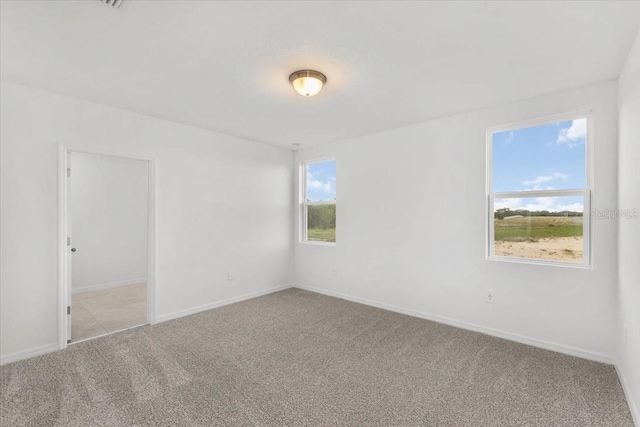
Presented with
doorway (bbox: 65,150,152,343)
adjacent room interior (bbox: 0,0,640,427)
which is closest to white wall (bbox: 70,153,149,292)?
doorway (bbox: 65,150,152,343)

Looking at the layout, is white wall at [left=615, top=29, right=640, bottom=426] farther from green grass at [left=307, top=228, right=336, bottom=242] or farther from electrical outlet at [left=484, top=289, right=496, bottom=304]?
green grass at [left=307, top=228, right=336, bottom=242]

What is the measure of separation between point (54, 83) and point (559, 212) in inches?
192

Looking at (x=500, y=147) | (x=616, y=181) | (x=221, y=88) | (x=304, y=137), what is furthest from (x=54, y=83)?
(x=616, y=181)

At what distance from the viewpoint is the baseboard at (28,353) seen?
99.7 inches

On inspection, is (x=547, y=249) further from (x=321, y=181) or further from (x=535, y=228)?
(x=321, y=181)

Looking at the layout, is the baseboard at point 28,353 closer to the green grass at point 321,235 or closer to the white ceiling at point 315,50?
the white ceiling at point 315,50

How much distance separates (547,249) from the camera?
2.91 meters

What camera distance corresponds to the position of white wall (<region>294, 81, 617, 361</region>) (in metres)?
2.57

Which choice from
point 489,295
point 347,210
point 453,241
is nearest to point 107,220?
point 347,210

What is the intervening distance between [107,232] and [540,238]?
6546mm

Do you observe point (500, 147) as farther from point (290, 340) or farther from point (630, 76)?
point (290, 340)

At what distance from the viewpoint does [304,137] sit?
4398 millimetres

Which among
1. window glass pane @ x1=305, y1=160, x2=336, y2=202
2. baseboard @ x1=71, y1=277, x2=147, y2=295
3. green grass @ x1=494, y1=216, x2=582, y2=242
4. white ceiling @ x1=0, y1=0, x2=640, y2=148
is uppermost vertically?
white ceiling @ x1=0, y1=0, x2=640, y2=148

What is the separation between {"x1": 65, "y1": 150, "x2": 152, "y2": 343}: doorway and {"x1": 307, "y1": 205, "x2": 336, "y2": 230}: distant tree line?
286 cm
